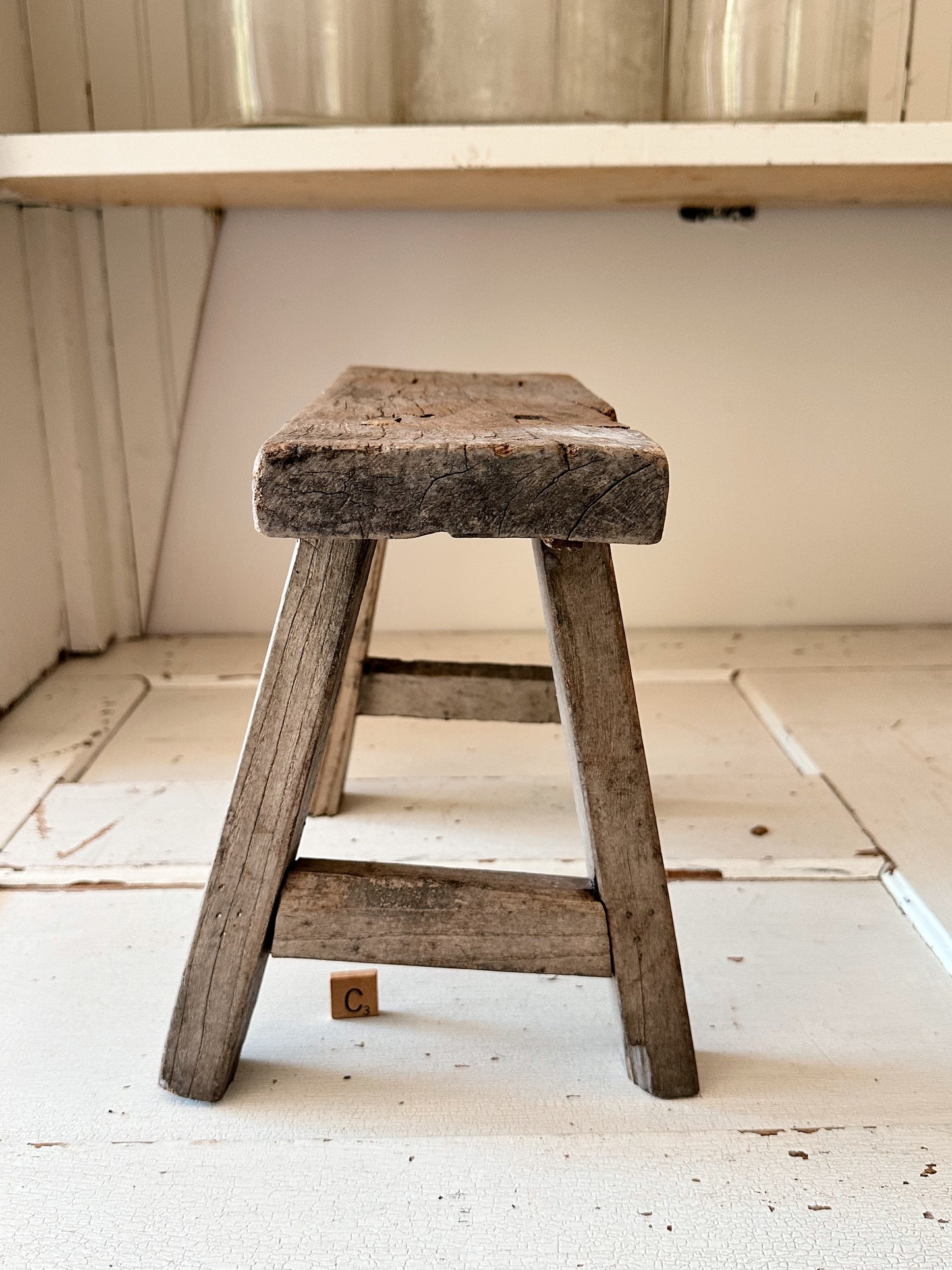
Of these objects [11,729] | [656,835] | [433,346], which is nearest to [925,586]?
[433,346]

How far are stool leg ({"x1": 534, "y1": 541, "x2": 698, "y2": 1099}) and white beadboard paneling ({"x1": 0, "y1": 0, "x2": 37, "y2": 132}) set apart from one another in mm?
1138

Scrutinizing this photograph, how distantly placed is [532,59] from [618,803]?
36.2 inches

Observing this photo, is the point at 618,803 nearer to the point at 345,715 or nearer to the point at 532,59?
the point at 345,715

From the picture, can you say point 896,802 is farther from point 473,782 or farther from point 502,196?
point 502,196

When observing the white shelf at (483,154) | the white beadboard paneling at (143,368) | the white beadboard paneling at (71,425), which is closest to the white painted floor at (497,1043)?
the white beadboard paneling at (71,425)

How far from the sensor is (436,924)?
75 centimetres

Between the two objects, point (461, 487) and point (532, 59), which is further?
point (532, 59)

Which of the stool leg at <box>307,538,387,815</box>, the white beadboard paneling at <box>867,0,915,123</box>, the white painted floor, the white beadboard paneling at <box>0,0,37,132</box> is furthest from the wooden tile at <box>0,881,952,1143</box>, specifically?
the white beadboard paneling at <box>867,0,915,123</box>

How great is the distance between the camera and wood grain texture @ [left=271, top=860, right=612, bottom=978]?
746mm

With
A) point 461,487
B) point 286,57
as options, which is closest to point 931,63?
point 286,57

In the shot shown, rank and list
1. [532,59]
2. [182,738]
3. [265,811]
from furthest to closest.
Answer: [182,738], [532,59], [265,811]

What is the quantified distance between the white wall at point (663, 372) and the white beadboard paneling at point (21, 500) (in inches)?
8.3

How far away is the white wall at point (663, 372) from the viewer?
166cm

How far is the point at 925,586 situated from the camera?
1.81 m
